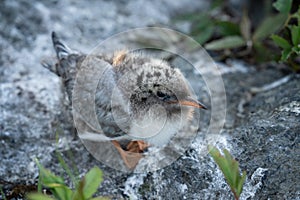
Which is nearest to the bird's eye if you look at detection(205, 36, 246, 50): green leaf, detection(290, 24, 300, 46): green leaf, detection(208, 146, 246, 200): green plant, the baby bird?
the baby bird

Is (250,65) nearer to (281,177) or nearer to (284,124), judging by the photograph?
(284,124)

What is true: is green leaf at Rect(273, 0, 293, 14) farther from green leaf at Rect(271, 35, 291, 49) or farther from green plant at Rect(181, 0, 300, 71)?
green leaf at Rect(271, 35, 291, 49)

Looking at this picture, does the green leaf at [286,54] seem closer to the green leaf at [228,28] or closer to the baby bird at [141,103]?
the baby bird at [141,103]

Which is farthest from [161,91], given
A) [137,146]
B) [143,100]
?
[137,146]

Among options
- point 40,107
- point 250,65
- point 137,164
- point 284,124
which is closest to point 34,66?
point 40,107

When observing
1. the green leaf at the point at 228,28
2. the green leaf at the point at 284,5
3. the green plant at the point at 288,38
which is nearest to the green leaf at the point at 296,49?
the green plant at the point at 288,38

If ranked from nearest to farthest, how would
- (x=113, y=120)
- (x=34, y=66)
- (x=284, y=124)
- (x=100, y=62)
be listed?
1. (x=284, y=124)
2. (x=113, y=120)
3. (x=100, y=62)
4. (x=34, y=66)

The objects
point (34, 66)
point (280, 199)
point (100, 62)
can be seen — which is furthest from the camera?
point (34, 66)

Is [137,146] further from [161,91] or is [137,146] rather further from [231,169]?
[231,169]
